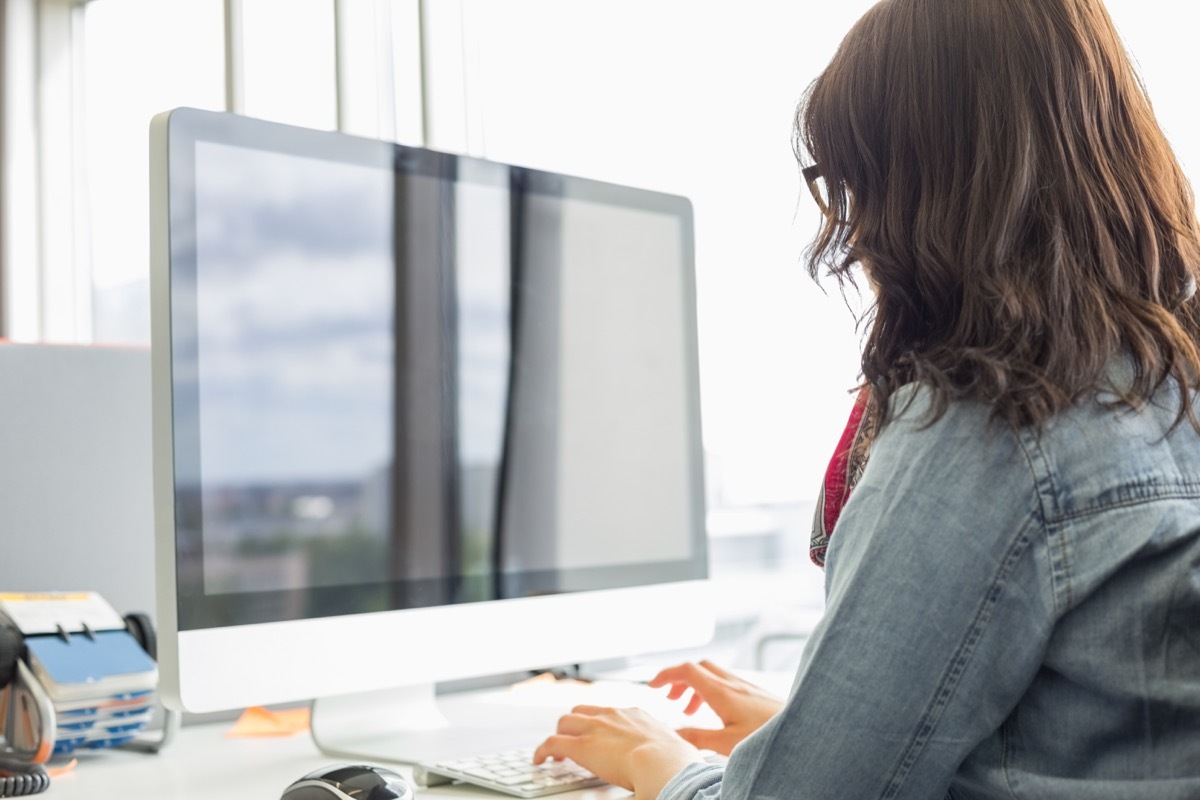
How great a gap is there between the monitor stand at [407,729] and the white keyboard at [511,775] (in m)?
0.09

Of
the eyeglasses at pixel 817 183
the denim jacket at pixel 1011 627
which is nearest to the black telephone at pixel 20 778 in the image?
the denim jacket at pixel 1011 627

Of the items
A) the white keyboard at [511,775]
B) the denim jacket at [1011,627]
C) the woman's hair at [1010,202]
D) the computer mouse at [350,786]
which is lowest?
the white keyboard at [511,775]

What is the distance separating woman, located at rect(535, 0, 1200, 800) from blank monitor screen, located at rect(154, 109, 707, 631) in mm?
428

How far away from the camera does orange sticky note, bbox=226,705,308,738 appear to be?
123cm

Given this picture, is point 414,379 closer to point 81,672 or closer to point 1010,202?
point 81,672

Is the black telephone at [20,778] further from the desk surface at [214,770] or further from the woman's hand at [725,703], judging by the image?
the woman's hand at [725,703]

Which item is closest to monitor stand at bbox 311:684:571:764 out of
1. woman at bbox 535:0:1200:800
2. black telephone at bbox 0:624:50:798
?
black telephone at bbox 0:624:50:798

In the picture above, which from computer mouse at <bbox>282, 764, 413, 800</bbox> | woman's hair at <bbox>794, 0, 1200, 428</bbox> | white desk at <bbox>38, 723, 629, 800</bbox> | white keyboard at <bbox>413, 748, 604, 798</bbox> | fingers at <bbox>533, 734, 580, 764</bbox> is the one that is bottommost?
white desk at <bbox>38, 723, 629, 800</bbox>

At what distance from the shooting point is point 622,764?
0.88m

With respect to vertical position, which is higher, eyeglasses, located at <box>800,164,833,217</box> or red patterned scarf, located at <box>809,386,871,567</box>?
eyeglasses, located at <box>800,164,833,217</box>

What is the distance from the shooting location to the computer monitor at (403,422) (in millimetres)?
949

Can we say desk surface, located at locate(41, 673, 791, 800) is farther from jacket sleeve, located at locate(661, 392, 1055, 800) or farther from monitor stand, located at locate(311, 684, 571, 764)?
jacket sleeve, located at locate(661, 392, 1055, 800)

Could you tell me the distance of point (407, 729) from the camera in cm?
115

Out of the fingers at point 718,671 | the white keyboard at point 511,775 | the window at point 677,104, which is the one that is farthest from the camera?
the window at point 677,104
